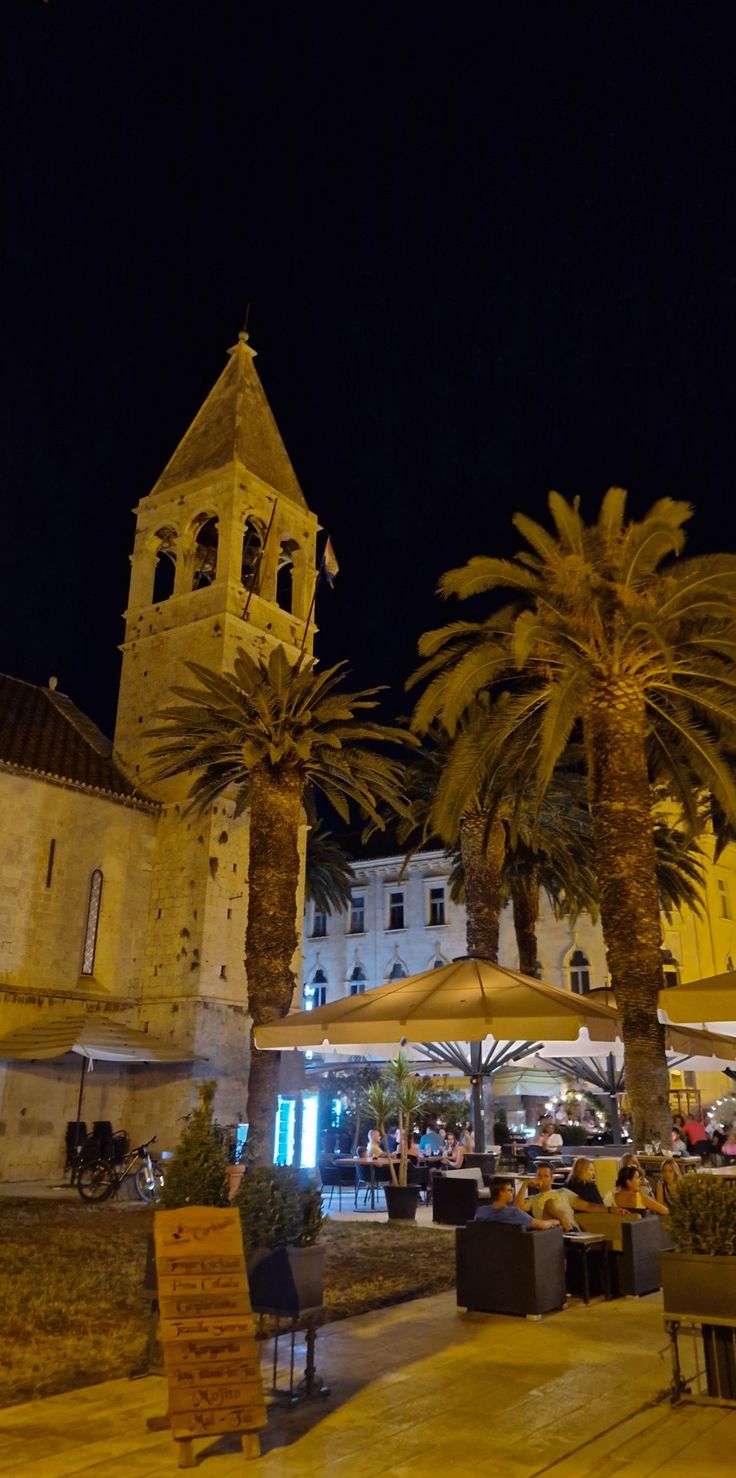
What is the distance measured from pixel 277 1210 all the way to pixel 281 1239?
0.19 m

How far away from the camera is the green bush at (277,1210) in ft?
23.8

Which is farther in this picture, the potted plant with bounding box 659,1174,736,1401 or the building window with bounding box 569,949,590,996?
the building window with bounding box 569,949,590,996

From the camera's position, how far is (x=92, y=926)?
89.9 feet

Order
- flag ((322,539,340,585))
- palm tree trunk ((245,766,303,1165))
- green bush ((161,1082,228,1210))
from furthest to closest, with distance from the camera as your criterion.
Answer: flag ((322,539,340,585)) < palm tree trunk ((245,766,303,1165)) < green bush ((161,1082,228,1210))

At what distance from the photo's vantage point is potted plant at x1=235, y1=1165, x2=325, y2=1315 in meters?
6.93

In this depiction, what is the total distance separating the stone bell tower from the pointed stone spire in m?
0.06

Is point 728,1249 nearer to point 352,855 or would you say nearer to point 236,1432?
point 236,1432

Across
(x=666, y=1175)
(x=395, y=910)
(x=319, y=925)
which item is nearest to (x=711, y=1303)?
(x=666, y=1175)

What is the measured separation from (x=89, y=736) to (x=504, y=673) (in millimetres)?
17112

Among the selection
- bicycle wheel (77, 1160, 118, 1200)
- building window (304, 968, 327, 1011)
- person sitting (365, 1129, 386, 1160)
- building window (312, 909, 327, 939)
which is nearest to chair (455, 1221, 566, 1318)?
person sitting (365, 1129, 386, 1160)

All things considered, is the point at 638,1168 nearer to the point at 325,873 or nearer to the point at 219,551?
the point at 219,551

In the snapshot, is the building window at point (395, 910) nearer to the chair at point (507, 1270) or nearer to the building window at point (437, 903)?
the building window at point (437, 903)

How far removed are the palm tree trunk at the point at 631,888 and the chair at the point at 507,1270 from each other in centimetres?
419

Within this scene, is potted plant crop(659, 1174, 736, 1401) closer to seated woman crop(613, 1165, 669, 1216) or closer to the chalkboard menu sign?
the chalkboard menu sign
